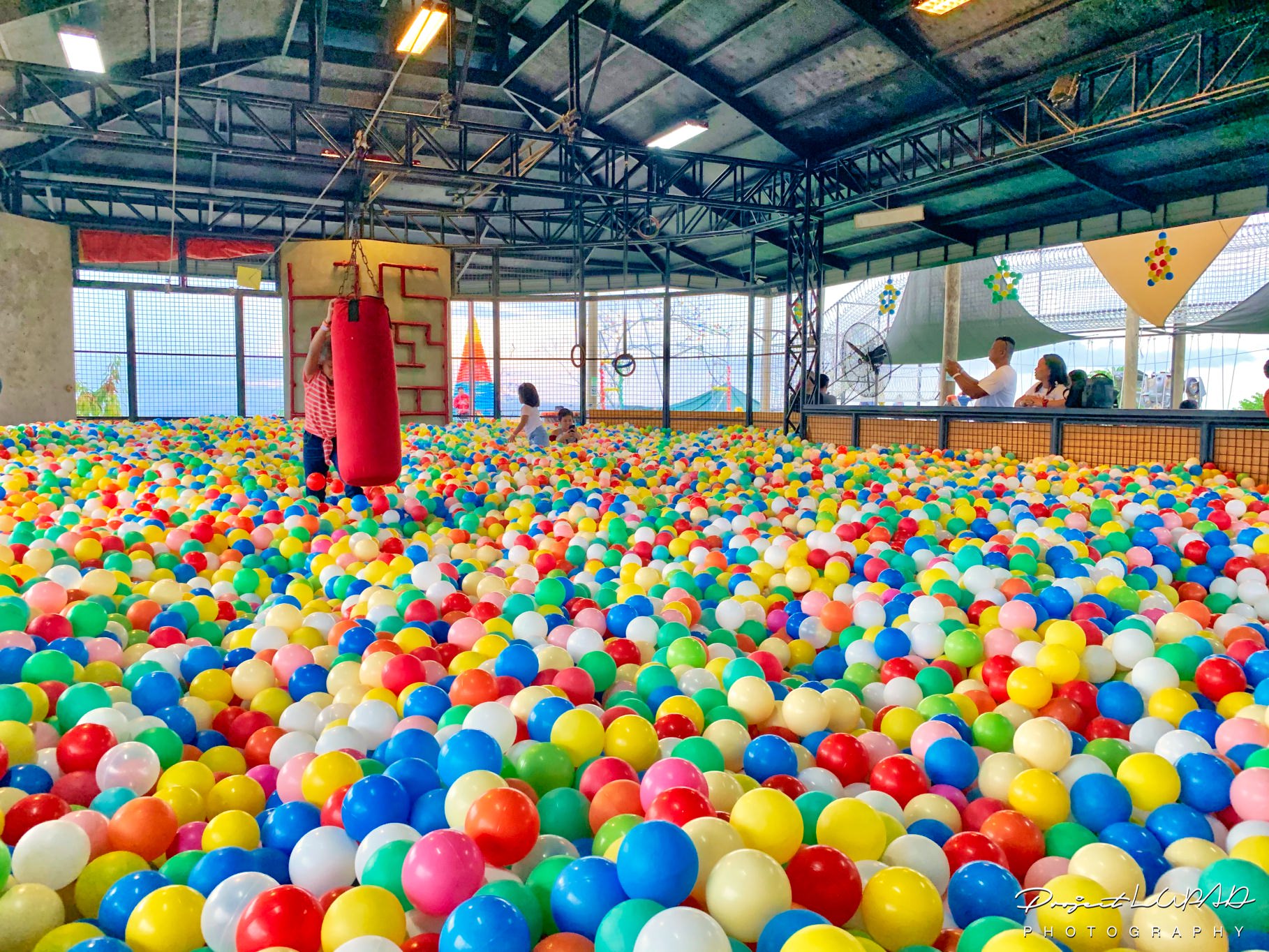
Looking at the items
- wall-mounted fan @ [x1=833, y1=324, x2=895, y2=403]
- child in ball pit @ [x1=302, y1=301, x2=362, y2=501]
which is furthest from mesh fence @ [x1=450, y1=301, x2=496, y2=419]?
child in ball pit @ [x1=302, y1=301, x2=362, y2=501]

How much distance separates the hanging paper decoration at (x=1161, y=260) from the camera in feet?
29.6

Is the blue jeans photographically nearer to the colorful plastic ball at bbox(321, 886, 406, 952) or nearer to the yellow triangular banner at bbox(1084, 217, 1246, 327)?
the colorful plastic ball at bbox(321, 886, 406, 952)

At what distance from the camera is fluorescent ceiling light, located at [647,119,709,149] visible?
806 centimetres

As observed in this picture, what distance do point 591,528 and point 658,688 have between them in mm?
1822

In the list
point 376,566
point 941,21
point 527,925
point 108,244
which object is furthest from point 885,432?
point 108,244

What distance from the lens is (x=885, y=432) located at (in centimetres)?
809

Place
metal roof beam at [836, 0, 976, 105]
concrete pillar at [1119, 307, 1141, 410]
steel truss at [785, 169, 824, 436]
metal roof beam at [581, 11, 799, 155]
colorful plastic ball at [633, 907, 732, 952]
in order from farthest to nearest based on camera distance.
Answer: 1. concrete pillar at [1119, 307, 1141, 410]
2. steel truss at [785, 169, 824, 436]
3. metal roof beam at [581, 11, 799, 155]
4. metal roof beam at [836, 0, 976, 105]
5. colorful plastic ball at [633, 907, 732, 952]

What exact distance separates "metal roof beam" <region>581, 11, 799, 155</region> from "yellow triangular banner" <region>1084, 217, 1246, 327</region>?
440 centimetres

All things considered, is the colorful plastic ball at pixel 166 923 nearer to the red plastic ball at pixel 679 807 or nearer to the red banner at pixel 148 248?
the red plastic ball at pixel 679 807

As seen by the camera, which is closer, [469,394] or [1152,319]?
[1152,319]

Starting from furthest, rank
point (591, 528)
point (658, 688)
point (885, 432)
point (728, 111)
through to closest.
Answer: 1. point (728, 111)
2. point (885, 432)
3. point (591, 528)
4. point (658, 688)

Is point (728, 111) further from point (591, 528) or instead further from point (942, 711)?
point (942, 711)

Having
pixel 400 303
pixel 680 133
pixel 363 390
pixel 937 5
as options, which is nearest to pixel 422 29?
pixel 680 133

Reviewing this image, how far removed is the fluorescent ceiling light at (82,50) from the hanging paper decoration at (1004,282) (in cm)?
1002
